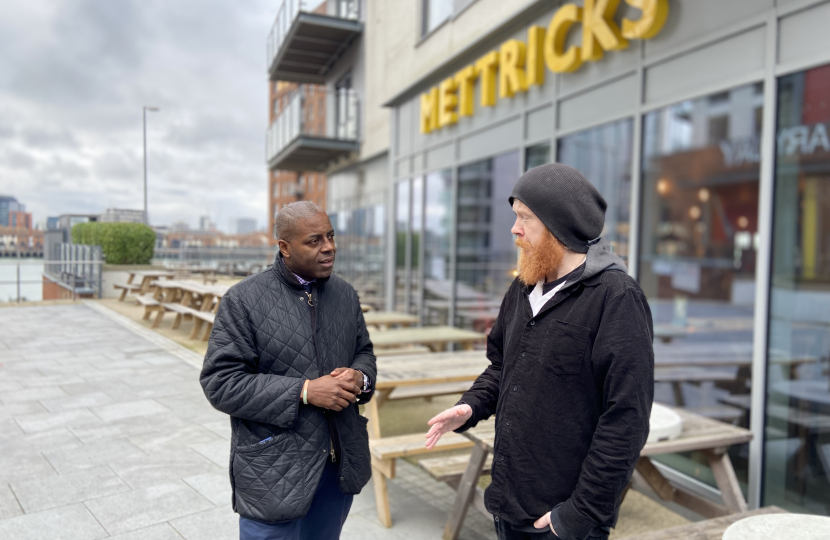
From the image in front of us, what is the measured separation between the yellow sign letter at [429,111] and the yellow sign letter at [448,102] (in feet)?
0.98

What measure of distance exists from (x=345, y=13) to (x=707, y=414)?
41.8ft

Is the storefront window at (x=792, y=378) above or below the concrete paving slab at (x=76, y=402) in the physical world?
above

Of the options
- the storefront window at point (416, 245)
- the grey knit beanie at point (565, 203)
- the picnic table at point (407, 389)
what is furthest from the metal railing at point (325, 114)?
the grey knit beanie at point (565, 203)

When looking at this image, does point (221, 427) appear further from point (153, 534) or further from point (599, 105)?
point (599, 105)

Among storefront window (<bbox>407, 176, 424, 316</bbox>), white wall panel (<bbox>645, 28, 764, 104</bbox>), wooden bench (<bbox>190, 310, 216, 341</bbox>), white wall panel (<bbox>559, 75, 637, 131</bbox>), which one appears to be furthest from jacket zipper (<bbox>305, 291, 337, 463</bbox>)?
storefront window (<bbox>407, 176, 424, 316</bbox>)

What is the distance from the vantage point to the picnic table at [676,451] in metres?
3.40

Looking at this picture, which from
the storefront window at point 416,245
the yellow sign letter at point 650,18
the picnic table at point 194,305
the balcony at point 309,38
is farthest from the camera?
the balcony at point 309,38

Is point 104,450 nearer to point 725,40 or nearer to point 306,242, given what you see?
point 306,242

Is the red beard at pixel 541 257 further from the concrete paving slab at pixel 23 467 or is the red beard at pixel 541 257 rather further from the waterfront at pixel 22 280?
the waterfront at pixel 22 280

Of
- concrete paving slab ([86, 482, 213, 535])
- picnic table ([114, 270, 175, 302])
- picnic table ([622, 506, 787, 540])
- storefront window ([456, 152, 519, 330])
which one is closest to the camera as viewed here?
picnic table ([622, 506, 787, 540])

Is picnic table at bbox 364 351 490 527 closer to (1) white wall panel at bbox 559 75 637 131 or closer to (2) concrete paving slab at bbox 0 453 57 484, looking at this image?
(2) concrete paving slab at bbox 0 453 57 484

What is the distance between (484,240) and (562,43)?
314 centimetres

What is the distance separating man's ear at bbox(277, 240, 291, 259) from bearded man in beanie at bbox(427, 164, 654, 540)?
849mm

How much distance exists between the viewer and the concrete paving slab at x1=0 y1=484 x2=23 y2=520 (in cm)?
355
